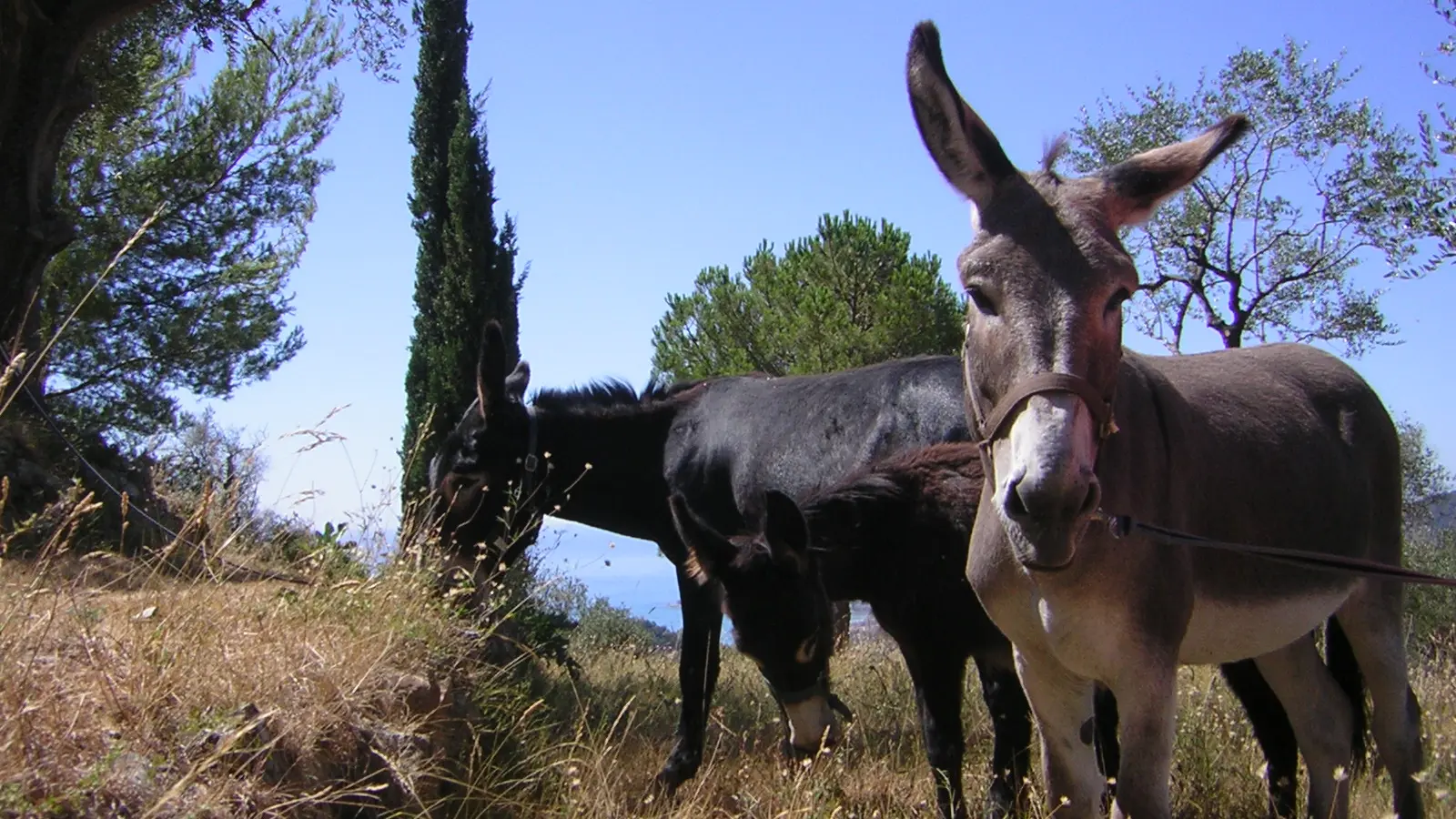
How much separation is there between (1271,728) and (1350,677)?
442mm

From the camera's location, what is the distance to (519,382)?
8.44 metres

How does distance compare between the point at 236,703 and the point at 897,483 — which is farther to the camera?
the point at 897,483

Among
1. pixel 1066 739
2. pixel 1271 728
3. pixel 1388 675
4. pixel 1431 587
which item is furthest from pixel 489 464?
pixel 1431 587

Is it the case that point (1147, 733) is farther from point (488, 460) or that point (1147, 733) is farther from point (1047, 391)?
point (488, 460)

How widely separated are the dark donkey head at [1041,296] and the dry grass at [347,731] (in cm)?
112

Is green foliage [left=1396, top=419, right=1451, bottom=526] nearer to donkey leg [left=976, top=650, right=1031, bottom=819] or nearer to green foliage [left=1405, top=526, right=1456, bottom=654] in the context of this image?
green foliage [left=1405, top=526, right=1456, bottom=654]

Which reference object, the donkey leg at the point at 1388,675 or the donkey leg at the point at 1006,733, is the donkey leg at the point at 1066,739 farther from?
the donkey leg at the point at 1388,675

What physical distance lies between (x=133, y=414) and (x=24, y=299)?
9411 mm

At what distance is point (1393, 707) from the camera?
445 cm

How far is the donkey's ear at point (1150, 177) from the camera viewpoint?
10.9ft

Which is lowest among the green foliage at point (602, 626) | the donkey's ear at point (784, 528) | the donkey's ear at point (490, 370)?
the green foliage at point (602, 626)

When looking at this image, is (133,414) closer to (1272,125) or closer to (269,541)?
(269,541)

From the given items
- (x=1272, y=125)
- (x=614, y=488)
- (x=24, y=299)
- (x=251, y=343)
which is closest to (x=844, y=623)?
(x=614, y=488)

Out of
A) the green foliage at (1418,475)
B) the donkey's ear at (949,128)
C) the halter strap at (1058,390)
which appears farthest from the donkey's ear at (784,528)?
the green foliage at (1418,475)
